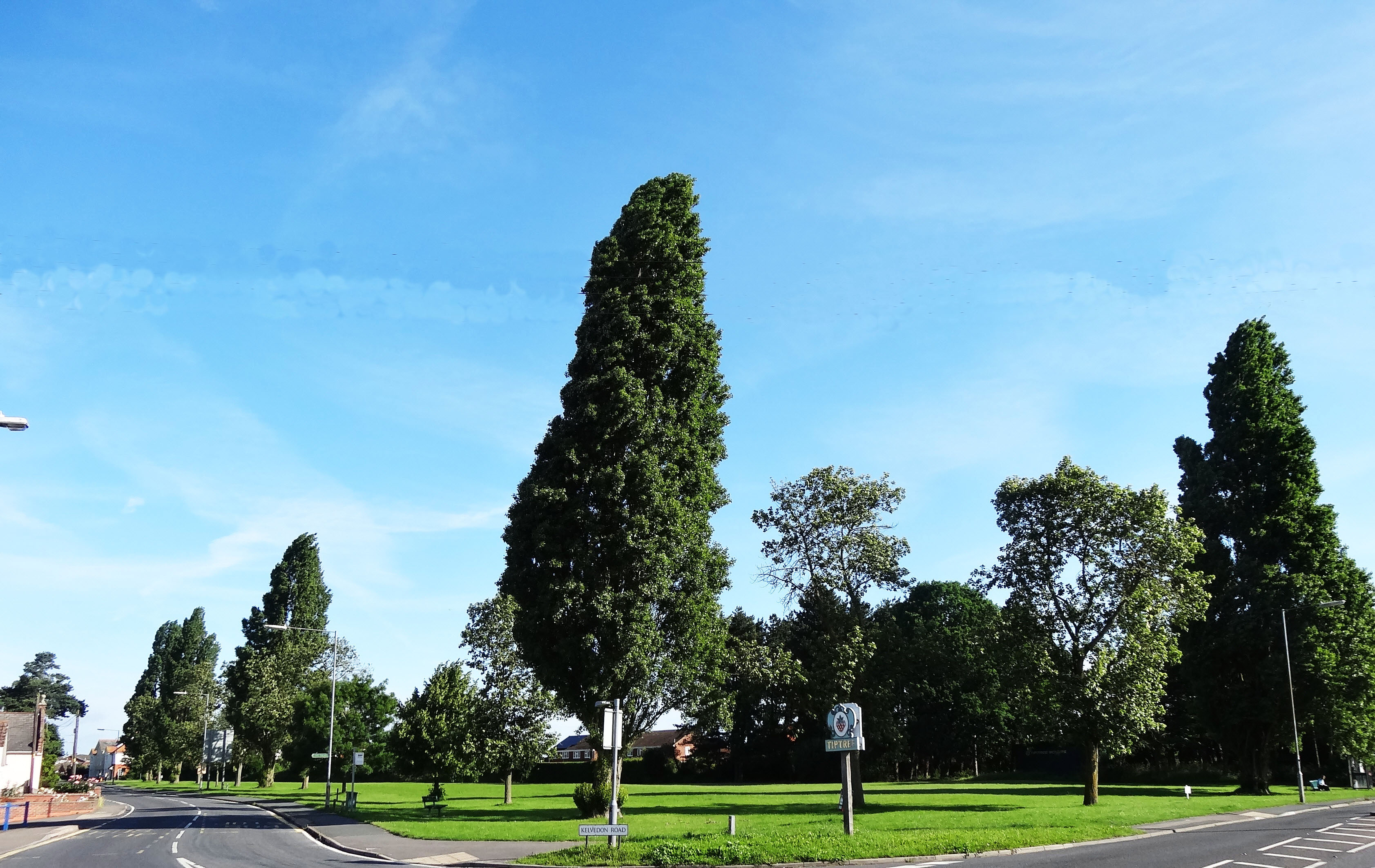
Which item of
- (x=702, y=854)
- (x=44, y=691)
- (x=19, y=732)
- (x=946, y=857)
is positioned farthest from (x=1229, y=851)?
(x=44, y=691)

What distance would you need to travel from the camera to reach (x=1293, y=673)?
47.1 m

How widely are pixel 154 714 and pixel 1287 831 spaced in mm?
114628

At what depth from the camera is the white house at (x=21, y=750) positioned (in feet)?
232

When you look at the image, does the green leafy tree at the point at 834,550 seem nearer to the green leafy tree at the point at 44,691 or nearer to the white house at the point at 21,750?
the white house at the point at 21,750

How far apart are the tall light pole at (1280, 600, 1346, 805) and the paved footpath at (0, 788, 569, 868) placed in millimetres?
36321

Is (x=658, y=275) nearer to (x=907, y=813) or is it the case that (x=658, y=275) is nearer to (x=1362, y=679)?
(x=907, y=813)

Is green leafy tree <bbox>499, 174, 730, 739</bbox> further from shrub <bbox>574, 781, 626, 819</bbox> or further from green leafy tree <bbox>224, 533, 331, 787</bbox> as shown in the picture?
green leafy tree <bbox>224, 533, 331, 787</bbox>

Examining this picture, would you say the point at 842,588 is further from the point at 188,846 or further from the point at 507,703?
the point at 188,846

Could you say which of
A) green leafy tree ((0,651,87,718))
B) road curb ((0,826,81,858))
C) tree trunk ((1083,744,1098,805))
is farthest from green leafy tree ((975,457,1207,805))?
green leafy tree ((0,651,87,718))

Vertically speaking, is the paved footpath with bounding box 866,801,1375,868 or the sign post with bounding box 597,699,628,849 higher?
the sign post with bounding box 597,699,628,849

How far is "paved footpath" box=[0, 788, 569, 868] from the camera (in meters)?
22.0

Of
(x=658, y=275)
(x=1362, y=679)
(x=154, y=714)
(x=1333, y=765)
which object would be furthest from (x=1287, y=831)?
(x=154, y=714)

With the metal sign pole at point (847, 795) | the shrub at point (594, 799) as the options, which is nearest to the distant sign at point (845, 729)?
the metal sign pole at point (847, 795)

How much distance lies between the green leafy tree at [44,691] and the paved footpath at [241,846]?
15518 centimetres
